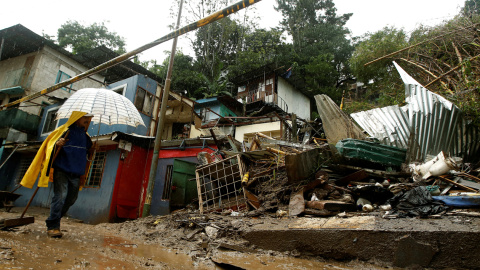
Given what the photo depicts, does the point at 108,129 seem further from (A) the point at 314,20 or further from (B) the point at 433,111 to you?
(A) the point at 314,20

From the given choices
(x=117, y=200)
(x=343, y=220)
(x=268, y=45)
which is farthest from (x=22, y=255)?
(x=268, y=45)

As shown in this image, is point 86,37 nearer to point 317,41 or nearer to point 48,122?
point 48,122

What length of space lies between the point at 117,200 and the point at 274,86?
16.0 meters

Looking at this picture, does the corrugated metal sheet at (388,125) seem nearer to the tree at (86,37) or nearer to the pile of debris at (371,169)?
the pile of debris at (371,169)

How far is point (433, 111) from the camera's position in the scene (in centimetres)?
473

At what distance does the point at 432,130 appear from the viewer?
15.5ft

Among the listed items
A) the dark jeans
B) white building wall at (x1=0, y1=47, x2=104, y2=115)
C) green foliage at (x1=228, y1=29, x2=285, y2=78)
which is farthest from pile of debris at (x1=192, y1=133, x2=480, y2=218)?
green foliage at (x1=228, y1=29, x2=285, y2=78)

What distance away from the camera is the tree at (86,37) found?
78.6 ft

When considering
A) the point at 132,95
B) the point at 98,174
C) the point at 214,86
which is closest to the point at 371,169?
the point at 98,174

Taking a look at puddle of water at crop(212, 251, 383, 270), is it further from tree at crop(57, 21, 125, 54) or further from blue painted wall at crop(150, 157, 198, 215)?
tree at crop(57, 21, 125, 54)

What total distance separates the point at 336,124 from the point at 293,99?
18349 millimetres

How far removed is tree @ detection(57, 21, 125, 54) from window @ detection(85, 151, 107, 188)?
17925 millimetres

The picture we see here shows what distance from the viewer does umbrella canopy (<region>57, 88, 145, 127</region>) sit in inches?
170

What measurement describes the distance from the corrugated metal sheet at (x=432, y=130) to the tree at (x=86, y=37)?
26.4m
